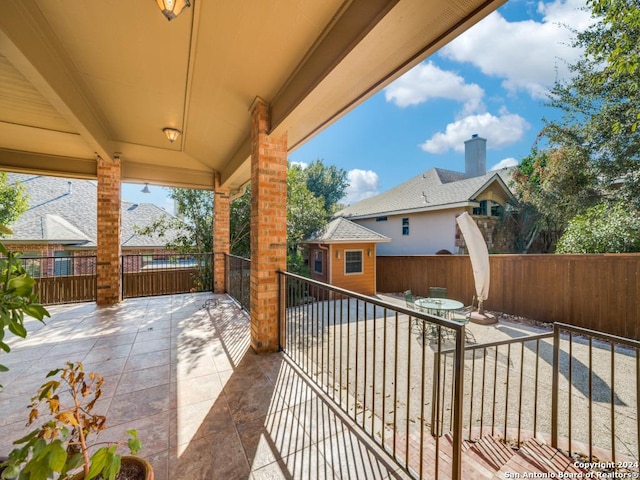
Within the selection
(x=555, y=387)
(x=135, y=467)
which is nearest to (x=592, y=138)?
(x=555, y=387)

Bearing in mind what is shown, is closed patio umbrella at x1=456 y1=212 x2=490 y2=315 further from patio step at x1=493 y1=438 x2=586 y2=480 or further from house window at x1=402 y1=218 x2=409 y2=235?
house window at x1=402 y1=218 x2=409 y2=235

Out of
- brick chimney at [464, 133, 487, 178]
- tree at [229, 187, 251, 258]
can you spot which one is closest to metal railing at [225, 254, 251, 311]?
tree at [229, 187, 251, 258]

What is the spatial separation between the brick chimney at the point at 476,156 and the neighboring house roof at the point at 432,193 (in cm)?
70

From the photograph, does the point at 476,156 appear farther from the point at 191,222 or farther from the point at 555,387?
the point at 555,387

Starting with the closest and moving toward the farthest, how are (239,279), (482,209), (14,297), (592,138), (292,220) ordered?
1. (14,297)
2. (239,279)
3. (592,138)
4. (292,220)
5. (482,209)

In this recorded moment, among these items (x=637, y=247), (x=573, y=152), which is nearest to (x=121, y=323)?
(x=637, y=247)

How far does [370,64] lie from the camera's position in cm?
197

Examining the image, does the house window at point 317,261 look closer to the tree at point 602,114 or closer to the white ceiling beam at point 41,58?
the white ceiling beam at point 41,58

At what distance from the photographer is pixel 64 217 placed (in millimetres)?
11312

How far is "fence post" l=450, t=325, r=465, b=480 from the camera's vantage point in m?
1.25

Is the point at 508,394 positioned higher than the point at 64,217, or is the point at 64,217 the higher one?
the point at 64,217

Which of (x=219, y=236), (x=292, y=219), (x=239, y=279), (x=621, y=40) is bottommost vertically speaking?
(x=239, y=279)

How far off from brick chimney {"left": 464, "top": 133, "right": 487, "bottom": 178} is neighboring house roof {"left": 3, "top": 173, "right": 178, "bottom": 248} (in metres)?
16.4

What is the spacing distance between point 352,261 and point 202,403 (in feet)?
23.5
